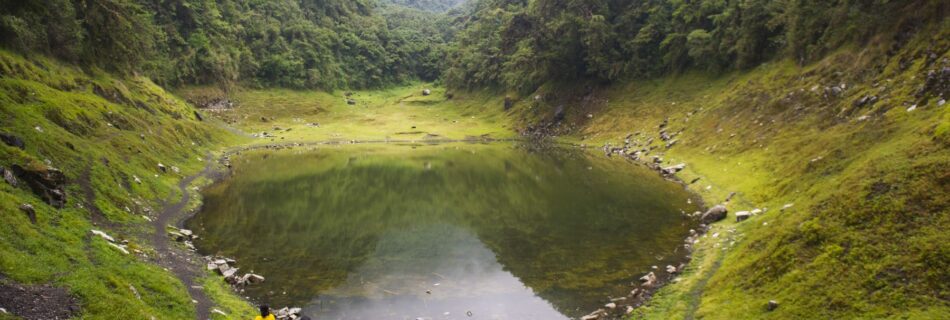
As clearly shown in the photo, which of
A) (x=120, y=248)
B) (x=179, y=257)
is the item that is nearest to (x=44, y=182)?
(x=120, y=248)

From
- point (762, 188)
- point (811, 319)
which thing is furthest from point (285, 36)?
point (811, 319)

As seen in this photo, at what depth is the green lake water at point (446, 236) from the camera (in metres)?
21.5

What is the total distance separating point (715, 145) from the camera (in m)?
48.7

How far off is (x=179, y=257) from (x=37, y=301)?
1065 cm

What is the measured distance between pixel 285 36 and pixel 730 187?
14257cm

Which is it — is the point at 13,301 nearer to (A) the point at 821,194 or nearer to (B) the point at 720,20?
(A) the point at 821,194

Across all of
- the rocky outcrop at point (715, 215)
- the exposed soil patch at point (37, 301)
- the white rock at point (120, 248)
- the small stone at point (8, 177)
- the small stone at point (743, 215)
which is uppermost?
the small stone at point (8, 177)

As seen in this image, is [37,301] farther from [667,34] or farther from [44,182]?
[667,34]

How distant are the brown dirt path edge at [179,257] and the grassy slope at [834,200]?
1592cm

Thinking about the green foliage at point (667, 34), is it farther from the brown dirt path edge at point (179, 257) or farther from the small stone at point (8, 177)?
the small stone at point (8, 177)

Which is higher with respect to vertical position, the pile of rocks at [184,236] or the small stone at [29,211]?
the small stone at [29,211]

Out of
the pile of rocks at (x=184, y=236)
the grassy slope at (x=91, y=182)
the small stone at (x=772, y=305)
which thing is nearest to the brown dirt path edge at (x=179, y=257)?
the pile of rocks at (x=184, y=236)

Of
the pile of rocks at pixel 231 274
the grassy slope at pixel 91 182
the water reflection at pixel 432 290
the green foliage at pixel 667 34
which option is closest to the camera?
the grassy slope at pixel 91 182

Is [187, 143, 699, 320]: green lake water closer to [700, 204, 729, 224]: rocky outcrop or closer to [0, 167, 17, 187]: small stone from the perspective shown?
[700, 204, 729, 224]: rocky outcrop
